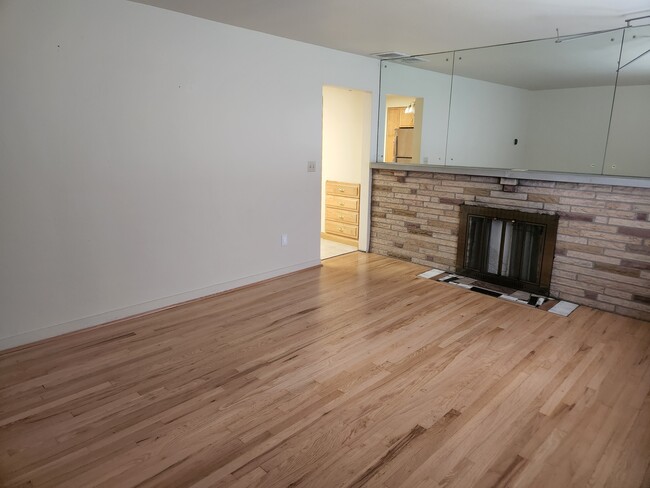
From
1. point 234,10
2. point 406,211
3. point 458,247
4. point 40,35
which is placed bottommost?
point 458,247

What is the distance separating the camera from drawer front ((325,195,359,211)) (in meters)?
5.95

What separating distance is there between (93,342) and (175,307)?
765 millimetres

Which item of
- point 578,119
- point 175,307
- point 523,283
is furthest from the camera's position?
point 523,283

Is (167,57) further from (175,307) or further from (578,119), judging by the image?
(578,119)

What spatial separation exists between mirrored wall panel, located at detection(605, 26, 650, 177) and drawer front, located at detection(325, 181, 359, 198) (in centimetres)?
294

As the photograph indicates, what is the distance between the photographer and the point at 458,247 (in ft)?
15.9

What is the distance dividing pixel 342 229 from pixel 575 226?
3.09 m

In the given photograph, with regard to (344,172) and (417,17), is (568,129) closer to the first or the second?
(417,17)

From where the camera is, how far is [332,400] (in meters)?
2.46

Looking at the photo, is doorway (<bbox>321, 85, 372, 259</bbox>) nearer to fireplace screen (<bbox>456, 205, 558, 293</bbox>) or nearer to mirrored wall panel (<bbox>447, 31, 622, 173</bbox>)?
mirrored wall panel (<bbox>447, 31, 622, 173</bbox>)

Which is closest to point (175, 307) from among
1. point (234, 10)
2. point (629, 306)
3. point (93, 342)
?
point (93, 342)

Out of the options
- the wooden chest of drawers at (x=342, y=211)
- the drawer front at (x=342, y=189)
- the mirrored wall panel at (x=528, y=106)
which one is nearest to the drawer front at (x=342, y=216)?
the wooden chest of drawers at (x=342, y=211)

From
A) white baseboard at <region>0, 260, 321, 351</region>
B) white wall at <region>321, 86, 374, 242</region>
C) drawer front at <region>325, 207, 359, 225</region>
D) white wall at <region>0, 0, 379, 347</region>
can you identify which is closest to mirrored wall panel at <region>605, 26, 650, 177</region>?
white wall at <region>321, 86, 374, 242</region>

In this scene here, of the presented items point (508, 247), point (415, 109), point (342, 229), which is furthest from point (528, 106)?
point (342, 229)
